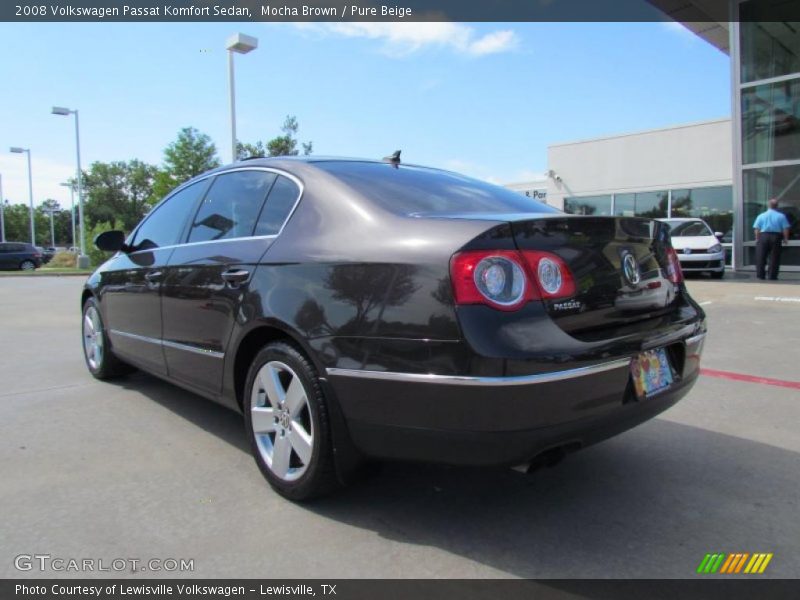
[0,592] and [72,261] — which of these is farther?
[72,261]

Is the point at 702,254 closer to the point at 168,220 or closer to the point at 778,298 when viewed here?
the point at 778,298

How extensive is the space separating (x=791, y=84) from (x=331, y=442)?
1650 cm

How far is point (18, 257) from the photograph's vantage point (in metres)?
30.9

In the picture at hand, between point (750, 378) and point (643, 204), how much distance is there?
53.3 feet

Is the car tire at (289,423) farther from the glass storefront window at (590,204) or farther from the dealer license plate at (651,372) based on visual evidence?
the glass storefront window at (590,204)

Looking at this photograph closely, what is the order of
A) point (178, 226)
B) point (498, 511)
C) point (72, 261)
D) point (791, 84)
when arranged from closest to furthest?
1. point (498, 511)
2. point (178, 226)
3. point (791, 84)
4. point (72, 261)

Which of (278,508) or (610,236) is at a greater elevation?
(610,236)

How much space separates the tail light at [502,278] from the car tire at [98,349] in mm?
3587

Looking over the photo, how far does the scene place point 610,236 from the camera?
8.54ft

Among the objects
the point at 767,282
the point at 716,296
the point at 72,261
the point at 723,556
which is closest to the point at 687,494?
the point at 723,556

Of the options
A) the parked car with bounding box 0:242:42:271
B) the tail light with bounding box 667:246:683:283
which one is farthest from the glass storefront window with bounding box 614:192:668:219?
the parked car with bounding box 0:242:42:271

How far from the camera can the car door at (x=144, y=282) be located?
3891mm

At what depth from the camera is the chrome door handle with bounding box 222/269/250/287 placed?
300 cm

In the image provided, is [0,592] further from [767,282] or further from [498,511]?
[767,282]
